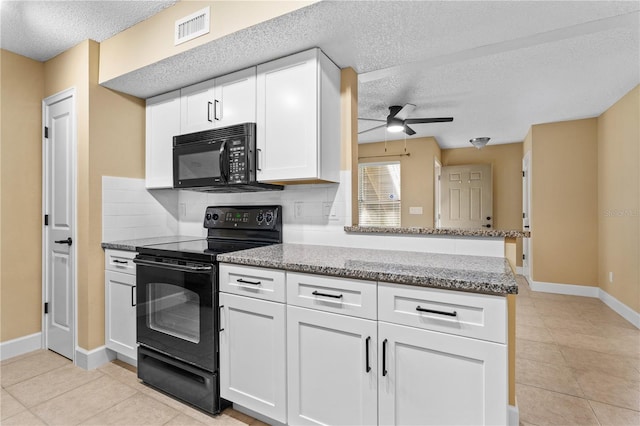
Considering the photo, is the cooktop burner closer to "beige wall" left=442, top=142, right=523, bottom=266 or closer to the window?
the window

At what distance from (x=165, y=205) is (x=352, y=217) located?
5.78 ft

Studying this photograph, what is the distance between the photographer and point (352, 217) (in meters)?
2.24

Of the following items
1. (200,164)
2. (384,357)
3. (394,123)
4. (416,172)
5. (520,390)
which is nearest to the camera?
(384,357)

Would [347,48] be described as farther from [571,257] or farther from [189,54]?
[571,257]

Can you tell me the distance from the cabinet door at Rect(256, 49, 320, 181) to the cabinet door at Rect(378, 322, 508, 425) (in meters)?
1.08

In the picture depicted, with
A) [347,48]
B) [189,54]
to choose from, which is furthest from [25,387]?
[347,48]

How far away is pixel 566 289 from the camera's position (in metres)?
4.52

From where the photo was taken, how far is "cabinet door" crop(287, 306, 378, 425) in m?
1.40

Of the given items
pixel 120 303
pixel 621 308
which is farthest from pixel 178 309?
pixel 621 308

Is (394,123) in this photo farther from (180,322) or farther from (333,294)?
(180,322)

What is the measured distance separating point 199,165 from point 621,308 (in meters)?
4.58

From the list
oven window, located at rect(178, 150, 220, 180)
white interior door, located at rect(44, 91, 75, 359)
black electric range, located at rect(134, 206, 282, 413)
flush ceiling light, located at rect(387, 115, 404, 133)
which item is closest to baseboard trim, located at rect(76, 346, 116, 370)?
white interior door, located at rect(44, 91, 75, 359)

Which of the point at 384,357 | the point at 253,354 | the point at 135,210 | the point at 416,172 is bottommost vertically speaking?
the point at 253,354

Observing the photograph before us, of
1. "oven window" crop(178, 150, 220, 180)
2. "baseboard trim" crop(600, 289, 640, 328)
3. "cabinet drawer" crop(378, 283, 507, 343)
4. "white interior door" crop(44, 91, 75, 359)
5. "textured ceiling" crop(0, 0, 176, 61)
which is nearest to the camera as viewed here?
"cabinet drawer" crop(378, 283, 507, 343)
